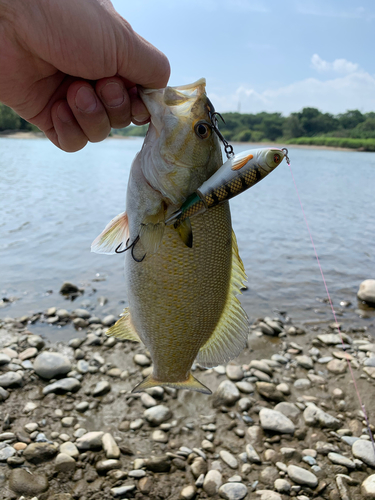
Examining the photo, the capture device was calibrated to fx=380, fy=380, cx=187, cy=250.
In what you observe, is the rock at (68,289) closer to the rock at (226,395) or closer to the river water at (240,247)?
the river water at (240,247)

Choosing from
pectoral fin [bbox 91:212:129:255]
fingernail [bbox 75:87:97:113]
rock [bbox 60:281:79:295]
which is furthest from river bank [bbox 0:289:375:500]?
fingernail [bbox 75:87:97:113]

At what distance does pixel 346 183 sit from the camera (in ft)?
98.3

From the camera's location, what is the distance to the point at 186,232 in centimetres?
196

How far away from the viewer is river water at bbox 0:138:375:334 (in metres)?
8.38

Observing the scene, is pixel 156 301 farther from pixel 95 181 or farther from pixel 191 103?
pixel 95 181

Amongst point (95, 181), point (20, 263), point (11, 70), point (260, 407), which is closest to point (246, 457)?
point (260, 407)

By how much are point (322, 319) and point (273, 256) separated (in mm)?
4294

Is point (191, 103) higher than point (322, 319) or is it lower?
higher

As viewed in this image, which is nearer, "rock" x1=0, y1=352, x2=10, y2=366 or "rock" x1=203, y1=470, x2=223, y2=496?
"rock" x1=203, y1=470, x2=223, y2=496

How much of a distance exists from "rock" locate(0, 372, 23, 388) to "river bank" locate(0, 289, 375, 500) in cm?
2

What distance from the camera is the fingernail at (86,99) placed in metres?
2.33

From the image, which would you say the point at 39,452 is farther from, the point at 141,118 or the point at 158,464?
the point at 141,118

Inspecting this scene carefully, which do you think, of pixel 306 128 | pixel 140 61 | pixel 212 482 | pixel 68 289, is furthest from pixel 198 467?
pixel 306 128

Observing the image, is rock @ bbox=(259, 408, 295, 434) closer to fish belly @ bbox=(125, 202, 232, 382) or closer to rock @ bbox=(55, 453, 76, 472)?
rock @ bbox=(55, 453, 76, 472)
